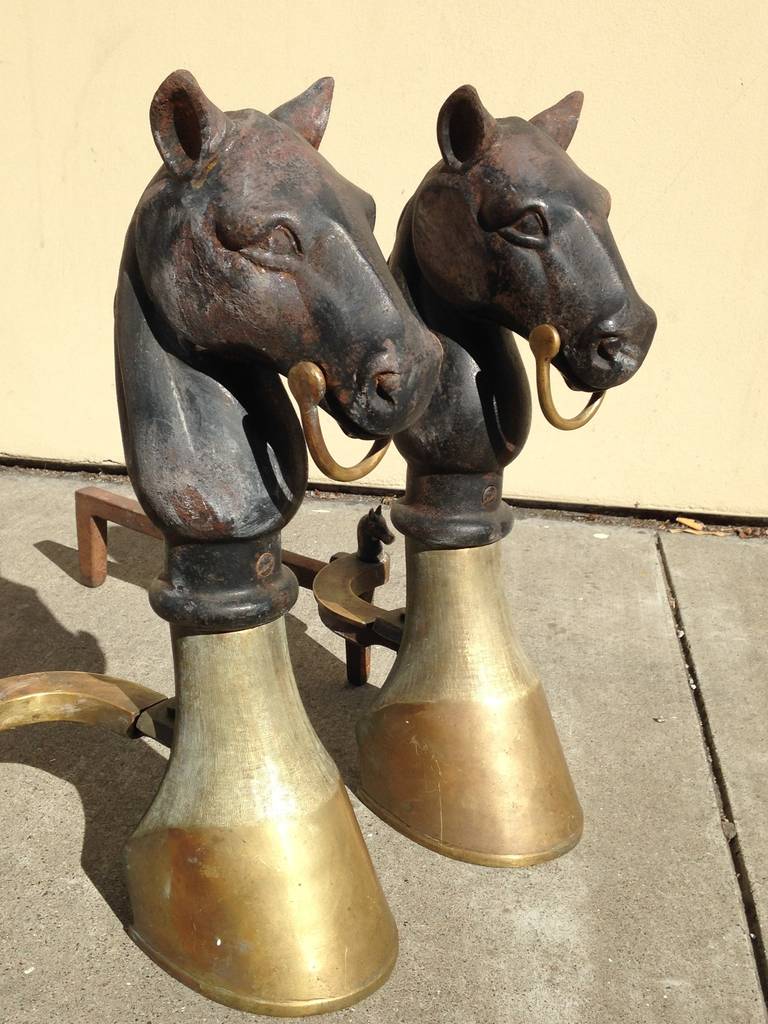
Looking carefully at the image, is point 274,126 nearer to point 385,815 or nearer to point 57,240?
point 385,815

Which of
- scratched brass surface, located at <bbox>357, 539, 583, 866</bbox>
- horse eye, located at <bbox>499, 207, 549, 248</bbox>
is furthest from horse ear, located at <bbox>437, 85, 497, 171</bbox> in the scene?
scratched brass surface, located at <bbox>357, 539, 583, 866</bbox>

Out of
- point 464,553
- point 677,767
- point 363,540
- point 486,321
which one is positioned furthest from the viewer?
point 363,540

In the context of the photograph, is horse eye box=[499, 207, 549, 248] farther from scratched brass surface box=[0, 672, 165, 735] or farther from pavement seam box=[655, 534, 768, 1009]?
pavement seam box=[655, 534, 768, 1009]

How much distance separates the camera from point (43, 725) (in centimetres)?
186

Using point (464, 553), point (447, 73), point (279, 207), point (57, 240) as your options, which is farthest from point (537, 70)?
point (279, 207)

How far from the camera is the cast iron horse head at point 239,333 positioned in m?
1.03

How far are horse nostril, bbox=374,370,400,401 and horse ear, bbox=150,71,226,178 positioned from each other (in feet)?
0.94

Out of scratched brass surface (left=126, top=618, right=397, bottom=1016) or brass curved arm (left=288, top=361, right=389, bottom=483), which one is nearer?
brass curved arm (left=288, top=361, right=389, bottom=483)

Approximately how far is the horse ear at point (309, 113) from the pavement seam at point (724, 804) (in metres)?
1.23

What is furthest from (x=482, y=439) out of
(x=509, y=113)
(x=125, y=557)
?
(x=509, y=113)

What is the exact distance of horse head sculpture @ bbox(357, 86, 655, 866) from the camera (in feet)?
4.11

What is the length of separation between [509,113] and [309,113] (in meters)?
1.79

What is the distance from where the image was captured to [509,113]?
279 centimetres

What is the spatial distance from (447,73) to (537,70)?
252mm
